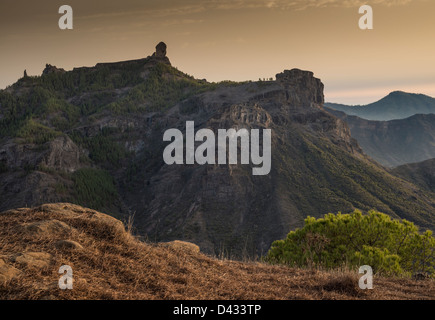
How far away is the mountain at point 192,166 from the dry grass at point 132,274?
6729 centimetres

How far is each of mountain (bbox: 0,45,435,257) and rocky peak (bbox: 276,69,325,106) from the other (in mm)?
615

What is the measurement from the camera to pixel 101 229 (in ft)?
33.8

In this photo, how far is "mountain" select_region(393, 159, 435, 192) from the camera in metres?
125

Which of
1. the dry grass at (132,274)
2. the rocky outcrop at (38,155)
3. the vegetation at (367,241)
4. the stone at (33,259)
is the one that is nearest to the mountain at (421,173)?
the vegetation at (367,241)

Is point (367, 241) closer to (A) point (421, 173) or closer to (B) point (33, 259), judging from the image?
(B) point (33, 259)

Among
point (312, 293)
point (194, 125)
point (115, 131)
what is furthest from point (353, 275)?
point (115, 131)

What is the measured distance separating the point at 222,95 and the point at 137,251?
138 m

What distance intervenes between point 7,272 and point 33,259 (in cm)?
83

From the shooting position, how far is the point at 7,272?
7.15 m

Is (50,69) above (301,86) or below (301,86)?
above

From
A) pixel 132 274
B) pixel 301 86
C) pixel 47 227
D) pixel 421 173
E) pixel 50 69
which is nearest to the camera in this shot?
pixel 132 274

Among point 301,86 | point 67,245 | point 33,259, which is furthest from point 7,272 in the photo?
point 301,86

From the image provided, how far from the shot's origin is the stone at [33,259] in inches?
305
